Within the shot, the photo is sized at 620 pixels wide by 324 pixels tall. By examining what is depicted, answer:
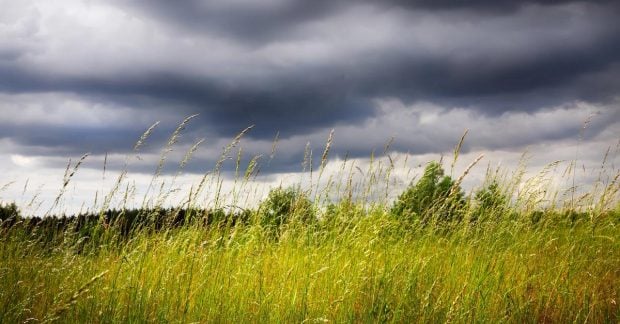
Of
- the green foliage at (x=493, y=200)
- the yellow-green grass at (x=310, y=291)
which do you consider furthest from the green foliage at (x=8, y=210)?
the green foliage at (x=493, y=200)

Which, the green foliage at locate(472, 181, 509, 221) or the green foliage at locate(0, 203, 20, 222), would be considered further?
the green foliage at locate(0, 203, 20, 222)

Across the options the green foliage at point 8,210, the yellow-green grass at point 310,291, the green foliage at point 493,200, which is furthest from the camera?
the green foliage at point 8,210

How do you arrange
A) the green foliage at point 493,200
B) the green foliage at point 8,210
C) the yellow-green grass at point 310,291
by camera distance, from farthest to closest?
the green foliage at point 8,210
the green foliage at point 493,200
the yellow-green grass at point 310,291

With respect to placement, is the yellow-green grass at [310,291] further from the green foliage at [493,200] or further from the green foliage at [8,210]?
the green foliage at [8,210]

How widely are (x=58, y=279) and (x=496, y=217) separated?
148 inches

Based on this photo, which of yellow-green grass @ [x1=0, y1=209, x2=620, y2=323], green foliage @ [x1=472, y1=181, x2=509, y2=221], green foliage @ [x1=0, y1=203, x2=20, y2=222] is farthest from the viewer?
green foliage @ [x1=0, y1=203, x2=20, y2=222]

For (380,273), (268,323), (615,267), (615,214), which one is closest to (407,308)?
(380,273)

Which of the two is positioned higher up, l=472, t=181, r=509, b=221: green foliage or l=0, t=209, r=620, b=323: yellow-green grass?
l=472, t=181, r=509, b=221: green foliage

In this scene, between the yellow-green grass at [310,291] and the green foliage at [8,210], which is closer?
the yellow-green grass at [310,291]

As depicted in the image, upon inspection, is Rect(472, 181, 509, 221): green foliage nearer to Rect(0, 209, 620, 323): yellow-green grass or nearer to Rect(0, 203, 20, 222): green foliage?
Rect(0, 209, 620, 323): yellow-green grass

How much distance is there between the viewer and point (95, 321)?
3.26 m

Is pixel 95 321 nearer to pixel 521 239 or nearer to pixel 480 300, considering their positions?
pixel 480 300

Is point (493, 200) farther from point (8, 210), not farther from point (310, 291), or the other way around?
point (8, 210)

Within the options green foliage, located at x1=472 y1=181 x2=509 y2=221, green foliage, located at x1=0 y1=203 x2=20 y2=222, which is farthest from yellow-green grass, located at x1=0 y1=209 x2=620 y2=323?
green foliage, located at x1=0 y1=203 x2=20 y2=222
